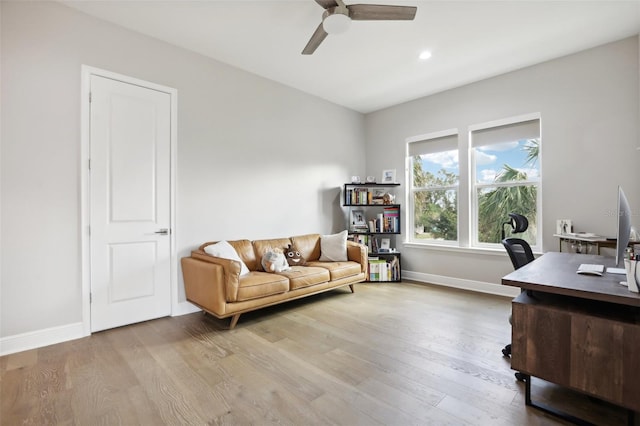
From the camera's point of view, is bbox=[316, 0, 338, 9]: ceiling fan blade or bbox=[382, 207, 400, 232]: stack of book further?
bbox=[382, 207, 400, 232]: stack of book

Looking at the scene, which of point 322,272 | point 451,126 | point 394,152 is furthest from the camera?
point 394,152

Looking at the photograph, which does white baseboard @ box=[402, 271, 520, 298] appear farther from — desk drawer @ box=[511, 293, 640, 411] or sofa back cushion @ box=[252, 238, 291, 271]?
desk drawer @ box=[511, 293, 640, 411]

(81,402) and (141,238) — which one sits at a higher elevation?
(141,238)

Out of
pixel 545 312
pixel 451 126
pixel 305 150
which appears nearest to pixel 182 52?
pixel 305 150

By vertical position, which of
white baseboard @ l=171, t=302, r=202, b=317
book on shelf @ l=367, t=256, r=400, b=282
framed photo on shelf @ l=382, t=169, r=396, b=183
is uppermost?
framed photo on shelf @ l=382, t=169, r=396, b=183

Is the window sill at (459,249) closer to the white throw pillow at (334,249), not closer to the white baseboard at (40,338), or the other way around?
the white throw pillow at (334,249)

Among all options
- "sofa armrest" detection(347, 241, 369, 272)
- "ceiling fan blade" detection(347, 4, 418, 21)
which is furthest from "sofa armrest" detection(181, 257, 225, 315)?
"ceiling fan blade" detection(347, 4, 418, 21)

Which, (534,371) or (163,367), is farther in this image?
(163,367)

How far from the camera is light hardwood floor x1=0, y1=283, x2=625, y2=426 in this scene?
1650 millimetres

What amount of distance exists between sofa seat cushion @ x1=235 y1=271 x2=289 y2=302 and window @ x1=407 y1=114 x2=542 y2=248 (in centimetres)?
268

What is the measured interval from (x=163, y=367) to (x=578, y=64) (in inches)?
203

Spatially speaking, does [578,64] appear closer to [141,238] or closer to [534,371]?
[534,371]

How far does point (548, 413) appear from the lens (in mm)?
1628

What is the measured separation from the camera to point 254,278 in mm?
3066
